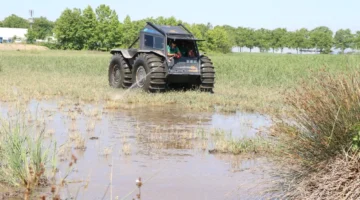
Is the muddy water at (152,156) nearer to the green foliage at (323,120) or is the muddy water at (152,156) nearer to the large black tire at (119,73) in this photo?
the green foliage at (323,120)

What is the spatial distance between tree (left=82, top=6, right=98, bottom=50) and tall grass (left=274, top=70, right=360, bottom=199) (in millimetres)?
82318

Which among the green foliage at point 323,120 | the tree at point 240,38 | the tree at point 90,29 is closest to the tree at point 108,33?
the tree at point 90,29

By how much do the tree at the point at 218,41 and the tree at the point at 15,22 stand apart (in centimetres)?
9336

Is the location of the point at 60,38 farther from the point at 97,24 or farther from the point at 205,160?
the point at 205,160

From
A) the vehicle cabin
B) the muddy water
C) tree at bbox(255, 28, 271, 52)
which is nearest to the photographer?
the muddy water

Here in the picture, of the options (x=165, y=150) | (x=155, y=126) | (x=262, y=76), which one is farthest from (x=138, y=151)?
(x=262, y=76)

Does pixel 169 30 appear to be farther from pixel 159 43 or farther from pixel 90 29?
pixel 90 29

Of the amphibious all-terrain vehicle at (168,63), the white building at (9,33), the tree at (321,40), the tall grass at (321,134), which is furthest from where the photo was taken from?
the white building at (9,33)

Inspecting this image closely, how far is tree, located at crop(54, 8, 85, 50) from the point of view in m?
88.1

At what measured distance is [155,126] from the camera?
11.6 metres

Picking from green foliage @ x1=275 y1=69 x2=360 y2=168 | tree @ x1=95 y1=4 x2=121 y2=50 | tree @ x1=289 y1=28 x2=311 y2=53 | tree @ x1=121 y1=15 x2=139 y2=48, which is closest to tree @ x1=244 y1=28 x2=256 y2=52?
tree @ x1=289 y1=28 x2=311 y2=53

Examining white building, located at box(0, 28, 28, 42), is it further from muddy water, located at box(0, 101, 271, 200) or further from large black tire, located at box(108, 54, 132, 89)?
muddy water, located at box(0, 101, 271, 200)

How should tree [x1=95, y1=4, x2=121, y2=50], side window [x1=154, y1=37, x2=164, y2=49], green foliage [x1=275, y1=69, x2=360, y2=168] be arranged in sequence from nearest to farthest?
green foliage [x1=275, y1=69, x2=360, y2=168], side window [x1=154, y1=37, x2=164, y2=49], tree [x1=95, y1=4, x2=121, y2=50]

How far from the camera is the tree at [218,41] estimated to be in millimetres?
101925
